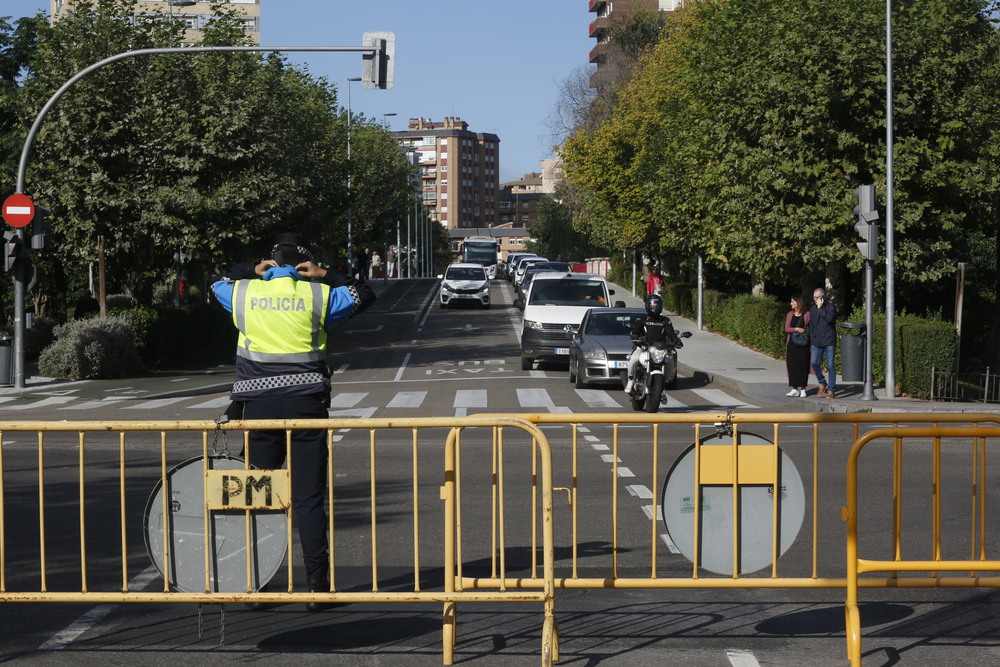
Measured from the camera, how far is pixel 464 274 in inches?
2085

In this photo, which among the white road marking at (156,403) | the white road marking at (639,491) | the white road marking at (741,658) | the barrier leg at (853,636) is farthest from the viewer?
the white road marking at (156,403)

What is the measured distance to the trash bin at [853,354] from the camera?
22750 millimetres

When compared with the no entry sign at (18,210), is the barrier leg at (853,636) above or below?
below

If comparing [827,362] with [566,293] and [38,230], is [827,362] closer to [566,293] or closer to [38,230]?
[566,293]

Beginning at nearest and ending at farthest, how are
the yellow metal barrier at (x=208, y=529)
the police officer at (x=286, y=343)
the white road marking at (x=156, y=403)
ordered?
the yellow metal barrier at (x=208, y=529) < the police officer at (x=286, y=343) < the white road marking at (x=156, y=403)

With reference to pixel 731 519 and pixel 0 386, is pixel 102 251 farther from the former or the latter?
pixel 731 519

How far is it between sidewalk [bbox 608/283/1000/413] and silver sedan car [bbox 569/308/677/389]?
166 centimetres

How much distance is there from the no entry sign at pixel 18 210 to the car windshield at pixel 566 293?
403 inches

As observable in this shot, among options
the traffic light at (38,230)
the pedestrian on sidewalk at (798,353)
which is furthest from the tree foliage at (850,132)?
the traffic light at (38,230)

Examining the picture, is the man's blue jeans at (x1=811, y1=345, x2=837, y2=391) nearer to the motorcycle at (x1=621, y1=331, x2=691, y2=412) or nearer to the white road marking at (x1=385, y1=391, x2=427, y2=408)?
the motorcycle at (x1=621, y1=331, x2=691, y2=412)

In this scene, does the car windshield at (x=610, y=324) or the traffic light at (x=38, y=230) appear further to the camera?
the car windshield at (x=610, y=324)

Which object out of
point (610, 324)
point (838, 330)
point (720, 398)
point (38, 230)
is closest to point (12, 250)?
point (38, 230)

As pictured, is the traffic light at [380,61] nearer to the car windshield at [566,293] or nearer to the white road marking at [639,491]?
the car windshield at [566,293]

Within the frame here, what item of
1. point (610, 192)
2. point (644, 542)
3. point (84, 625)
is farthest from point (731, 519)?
point (610, 192)
